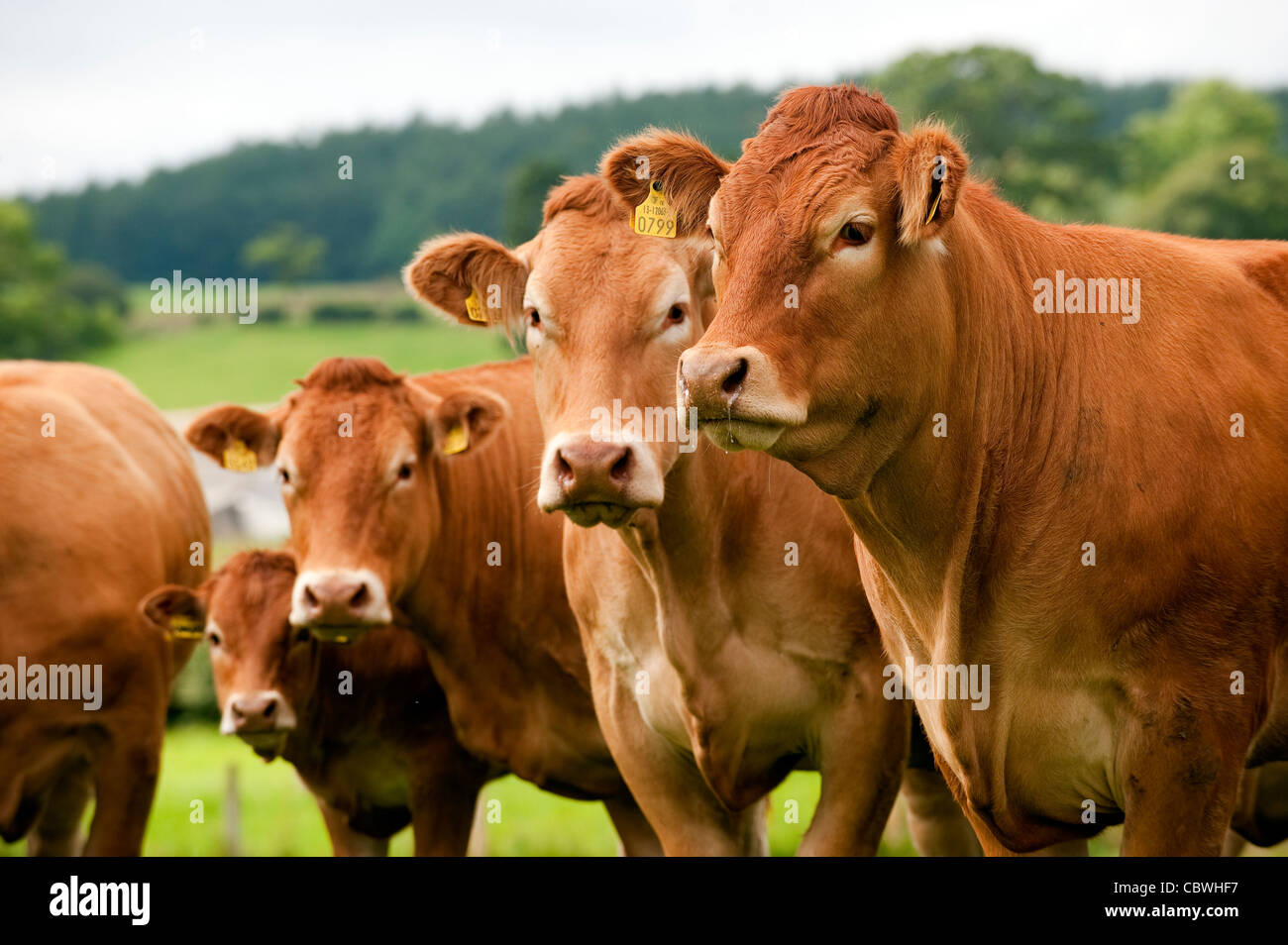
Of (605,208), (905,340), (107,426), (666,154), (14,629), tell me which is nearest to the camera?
(905,340)

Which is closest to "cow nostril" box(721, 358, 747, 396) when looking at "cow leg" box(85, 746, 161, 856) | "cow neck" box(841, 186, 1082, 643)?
"cow neck" box(841, 186, 1082, 643)

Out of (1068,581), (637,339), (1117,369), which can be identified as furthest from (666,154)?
(1068,581)

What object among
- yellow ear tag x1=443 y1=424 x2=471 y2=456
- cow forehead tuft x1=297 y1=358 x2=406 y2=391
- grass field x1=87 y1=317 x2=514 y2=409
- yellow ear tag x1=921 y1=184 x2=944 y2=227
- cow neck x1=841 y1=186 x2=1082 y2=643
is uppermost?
yellow ear tag x1=921 y1=184 x2=944 y2=227

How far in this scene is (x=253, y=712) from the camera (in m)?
6.99

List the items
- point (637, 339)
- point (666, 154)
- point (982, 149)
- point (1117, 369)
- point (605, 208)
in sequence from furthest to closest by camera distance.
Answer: point (982, 149) → point (605, 208) → point (637, 339) → point (666, 154) → point (1117, 369)

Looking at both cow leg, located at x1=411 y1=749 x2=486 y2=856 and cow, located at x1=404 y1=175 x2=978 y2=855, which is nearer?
cow, located at x1=404 y1=175 x2=978 y2=855

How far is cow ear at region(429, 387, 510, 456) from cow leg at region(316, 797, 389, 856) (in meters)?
2.16

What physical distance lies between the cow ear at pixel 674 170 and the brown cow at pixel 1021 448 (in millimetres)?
755

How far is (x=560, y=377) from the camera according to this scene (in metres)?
5.43

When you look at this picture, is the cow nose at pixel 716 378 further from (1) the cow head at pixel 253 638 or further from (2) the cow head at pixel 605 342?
(1) the cow head at pixel 253 638

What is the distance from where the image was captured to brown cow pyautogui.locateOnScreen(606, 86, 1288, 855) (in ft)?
12.6

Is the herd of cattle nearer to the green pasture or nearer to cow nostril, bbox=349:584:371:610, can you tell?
cow nostril, bbox=349:584:371:610
